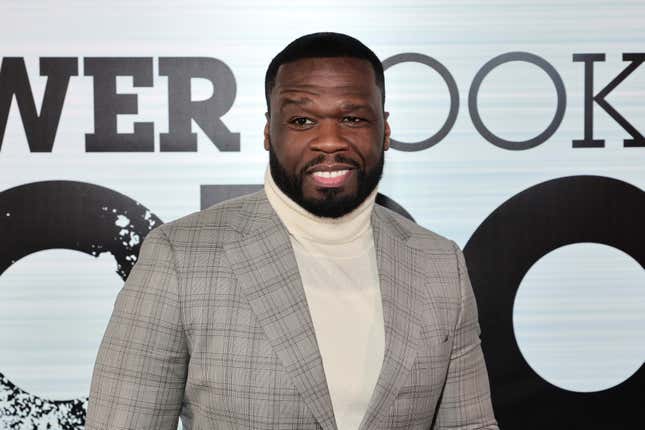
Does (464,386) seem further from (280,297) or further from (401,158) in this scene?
(401,158)

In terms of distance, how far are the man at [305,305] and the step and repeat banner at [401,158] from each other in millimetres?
638

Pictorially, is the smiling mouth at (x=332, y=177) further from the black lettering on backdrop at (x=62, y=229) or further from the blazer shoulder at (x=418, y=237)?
the black lettering on backdrop at (x=62, y=229)

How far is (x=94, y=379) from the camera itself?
1349 mm

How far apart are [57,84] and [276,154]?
91 cm

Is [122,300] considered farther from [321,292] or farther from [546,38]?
[546,38]

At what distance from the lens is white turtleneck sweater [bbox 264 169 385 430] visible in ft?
4.48

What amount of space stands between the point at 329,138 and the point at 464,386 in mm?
507

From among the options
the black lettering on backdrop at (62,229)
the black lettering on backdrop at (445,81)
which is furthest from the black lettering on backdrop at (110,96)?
the black lettering on backdrop at (445,81)

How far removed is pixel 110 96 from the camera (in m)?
2.11

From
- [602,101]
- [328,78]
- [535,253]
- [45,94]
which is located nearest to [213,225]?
[328,78]

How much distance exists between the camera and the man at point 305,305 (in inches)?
52.1

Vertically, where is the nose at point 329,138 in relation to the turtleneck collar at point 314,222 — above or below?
above

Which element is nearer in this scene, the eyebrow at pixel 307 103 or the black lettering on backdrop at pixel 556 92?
the eyebrow at pixel 307 103

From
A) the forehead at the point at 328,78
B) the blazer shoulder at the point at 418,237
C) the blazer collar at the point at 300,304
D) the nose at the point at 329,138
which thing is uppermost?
the forehead at the point at 328,78
